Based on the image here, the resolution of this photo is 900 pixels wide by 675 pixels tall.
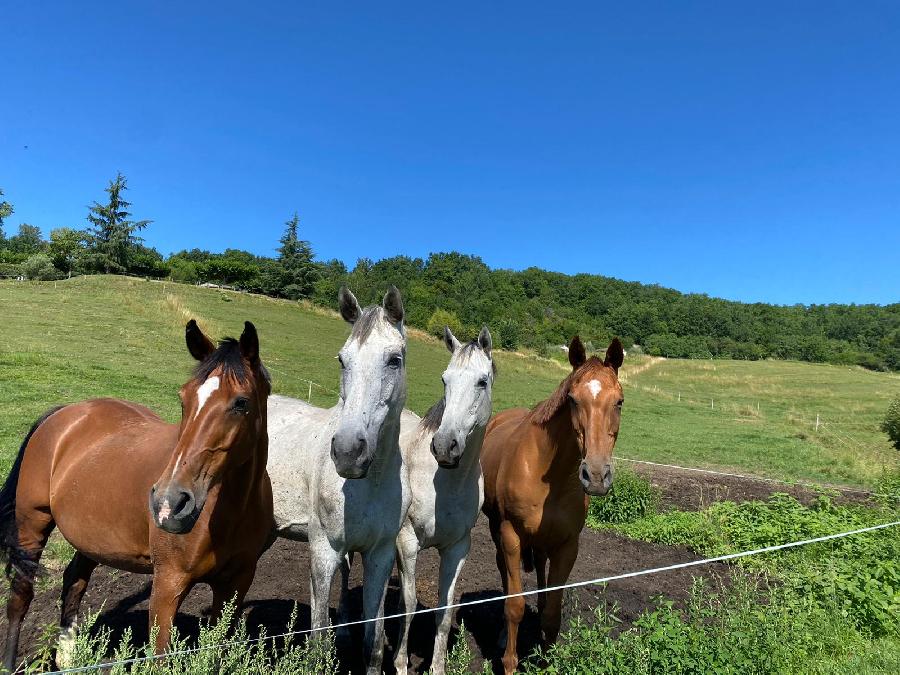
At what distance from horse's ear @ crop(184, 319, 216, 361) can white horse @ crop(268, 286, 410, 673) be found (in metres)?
0.74

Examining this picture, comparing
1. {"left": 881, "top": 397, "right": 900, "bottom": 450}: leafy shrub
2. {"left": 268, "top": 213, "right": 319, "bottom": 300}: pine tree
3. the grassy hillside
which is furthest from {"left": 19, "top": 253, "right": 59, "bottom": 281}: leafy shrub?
{"left": 881, "top": 397, "right": 900, "bottom": 450}: leafy shrub

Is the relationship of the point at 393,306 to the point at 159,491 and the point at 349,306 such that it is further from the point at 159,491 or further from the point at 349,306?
the point at 159,491

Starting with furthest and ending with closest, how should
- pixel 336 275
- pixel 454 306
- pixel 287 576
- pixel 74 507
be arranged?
pixel 336 275, pixel 454 306, pixel 287 576, pixel 74 507

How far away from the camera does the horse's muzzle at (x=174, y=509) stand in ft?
6.98

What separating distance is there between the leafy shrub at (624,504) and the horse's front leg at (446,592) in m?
4.79

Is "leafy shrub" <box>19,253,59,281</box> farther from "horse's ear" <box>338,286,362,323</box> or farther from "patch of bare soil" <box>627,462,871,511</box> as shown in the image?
"horse's ear" <box>338,286,362,323</box>

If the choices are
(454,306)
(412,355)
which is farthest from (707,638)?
(454,306)

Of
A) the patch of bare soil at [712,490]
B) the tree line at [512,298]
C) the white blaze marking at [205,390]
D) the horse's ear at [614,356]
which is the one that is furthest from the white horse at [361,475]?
the tree line at [512,298]

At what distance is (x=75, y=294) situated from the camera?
25.2 m

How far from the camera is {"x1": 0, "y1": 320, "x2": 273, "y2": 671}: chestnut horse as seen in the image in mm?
2355

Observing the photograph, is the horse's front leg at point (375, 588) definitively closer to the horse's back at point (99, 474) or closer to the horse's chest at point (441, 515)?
the horse's chest at point (441, 515)

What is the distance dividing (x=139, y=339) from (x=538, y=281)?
58.5 meters

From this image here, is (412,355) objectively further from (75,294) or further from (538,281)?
(538,281)

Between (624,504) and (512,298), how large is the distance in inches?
2156
